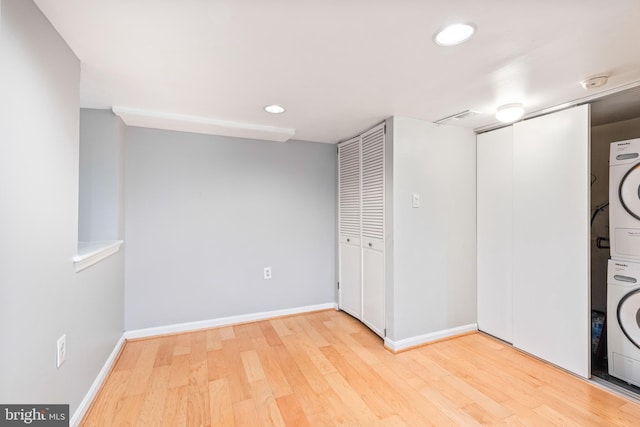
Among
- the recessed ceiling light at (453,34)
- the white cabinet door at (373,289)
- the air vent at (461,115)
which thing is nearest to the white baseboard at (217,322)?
the white cabinet door at (373,289)

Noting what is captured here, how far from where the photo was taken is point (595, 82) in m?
1.68

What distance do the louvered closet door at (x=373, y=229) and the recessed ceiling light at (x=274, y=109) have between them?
953 mm

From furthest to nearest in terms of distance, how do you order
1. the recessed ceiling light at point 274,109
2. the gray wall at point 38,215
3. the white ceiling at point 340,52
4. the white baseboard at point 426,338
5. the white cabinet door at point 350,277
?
1. the white cabinet door at point 350,277
2. the white baseboard at point 426,338
3. the recessed ceiling light at point 274,109
4. the white ceiling at point 340,52
5. the gray wall at point 38,215

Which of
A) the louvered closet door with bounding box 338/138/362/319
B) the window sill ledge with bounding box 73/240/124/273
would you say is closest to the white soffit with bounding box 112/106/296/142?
the louvered closet door with bounding box 338/138/362/319

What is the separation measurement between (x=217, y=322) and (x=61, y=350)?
1613mm

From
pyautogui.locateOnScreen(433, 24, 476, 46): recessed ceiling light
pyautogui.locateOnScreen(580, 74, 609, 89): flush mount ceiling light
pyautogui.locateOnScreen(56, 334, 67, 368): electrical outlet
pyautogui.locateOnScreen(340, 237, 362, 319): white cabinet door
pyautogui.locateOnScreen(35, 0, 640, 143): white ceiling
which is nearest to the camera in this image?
pyautogui.locateOnScreen(35, 0, 640, 143): white ceiling

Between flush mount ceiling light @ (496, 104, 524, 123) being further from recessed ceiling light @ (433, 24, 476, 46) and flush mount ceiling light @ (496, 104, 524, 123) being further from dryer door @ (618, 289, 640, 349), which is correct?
dryer door @ (618, 289, 640, 349)

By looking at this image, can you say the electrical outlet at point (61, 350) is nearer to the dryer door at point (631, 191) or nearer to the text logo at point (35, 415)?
the text logo at point (35, 415)

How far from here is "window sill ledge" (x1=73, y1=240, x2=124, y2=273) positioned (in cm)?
155

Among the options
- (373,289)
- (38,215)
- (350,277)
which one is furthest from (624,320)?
(38,215)

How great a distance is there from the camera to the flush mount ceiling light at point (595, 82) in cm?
164

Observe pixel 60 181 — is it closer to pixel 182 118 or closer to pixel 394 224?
pixel 182 118

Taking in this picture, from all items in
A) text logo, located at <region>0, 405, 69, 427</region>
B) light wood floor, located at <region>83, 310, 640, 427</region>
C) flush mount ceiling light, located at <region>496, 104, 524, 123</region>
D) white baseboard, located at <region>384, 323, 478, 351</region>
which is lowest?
light wood floor, located at <region>83, 310, 640, 427</region>

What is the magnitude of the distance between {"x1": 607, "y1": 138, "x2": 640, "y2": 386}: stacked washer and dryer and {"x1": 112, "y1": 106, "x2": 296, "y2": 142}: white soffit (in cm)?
265
